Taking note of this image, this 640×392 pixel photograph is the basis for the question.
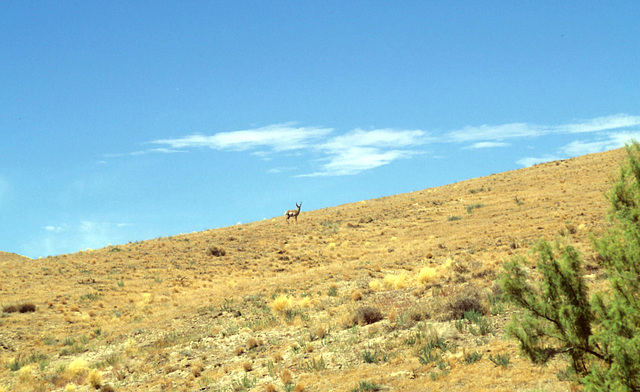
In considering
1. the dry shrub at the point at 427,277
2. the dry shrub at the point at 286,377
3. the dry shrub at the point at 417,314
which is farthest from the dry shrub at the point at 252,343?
the dry shrub at the point at 427,277

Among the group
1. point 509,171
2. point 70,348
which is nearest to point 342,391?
point 70,348

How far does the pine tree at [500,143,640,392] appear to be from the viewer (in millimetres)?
7273

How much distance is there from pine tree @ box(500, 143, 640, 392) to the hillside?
138 centimetres

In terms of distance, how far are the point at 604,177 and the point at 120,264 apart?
4445 cm

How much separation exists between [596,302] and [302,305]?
14.7 metres

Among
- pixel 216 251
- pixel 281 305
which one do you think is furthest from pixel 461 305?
pixel 216 251

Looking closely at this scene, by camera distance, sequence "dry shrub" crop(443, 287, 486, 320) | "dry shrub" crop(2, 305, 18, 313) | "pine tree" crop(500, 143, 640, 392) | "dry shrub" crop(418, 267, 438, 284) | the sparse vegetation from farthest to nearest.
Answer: the sparse vegetation < "dry shrub" crop(2, 305, 18, 313) < "dry shrub" crop(418, 267, 438, 284) < "dry shrub" crop(443, 287, 486, 320) < "pine tree" crop(500, 143, 640, 392)

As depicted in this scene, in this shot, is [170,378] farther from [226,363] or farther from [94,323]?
[94,323]

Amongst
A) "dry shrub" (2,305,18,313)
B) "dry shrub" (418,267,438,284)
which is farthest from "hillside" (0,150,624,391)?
"dry shrub" (2,305,18,313)

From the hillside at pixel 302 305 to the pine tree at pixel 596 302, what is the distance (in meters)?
1.38

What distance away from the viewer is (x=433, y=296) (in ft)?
59.2

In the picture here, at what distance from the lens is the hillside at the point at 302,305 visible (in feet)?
41.4

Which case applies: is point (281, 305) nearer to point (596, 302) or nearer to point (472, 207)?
point (596, 302)

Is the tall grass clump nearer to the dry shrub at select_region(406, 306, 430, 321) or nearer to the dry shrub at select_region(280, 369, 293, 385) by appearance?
the dry shrub at select_region(406, 306, 430, 321)
